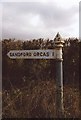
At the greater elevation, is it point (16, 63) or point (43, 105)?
point (16, 63)

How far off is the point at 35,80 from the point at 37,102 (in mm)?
601

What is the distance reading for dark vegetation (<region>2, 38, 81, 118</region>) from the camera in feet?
18.5

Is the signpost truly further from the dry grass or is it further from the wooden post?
the dry grass

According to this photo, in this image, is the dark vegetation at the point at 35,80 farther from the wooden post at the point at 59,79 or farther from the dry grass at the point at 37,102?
the wooden post at the point at 59,79

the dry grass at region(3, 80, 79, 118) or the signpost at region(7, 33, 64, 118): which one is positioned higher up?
the signpost at region(7, 33, 64, 118)

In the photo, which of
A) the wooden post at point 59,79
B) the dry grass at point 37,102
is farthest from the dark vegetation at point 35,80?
the wooden post at point 59,79

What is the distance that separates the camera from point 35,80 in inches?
241

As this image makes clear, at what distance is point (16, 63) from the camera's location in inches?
245

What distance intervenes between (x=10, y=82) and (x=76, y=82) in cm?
128

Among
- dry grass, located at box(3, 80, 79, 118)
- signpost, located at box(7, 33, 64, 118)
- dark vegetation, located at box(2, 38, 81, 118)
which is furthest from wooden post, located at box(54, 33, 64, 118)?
dark vegetation, located at box(2, 38, 81, 118)

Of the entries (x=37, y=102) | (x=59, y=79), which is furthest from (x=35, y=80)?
(x=59, y=79)

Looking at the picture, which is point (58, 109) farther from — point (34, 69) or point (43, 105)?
point (34, 69)

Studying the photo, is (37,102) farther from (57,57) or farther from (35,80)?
(57,57)

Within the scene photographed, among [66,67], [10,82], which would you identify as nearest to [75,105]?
[66,67]
